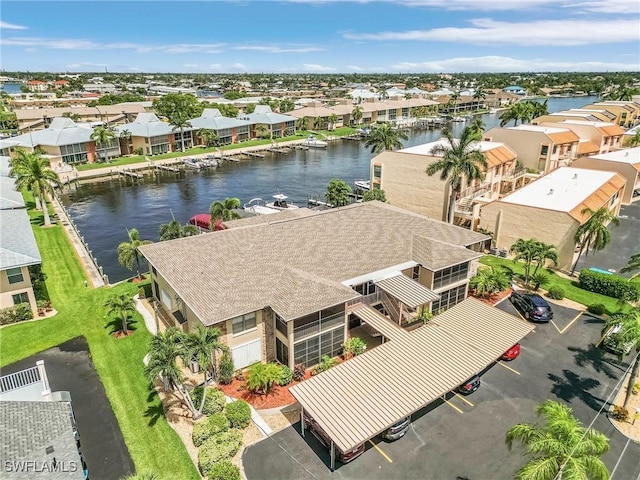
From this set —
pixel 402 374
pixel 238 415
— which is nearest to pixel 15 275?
pixel 238 415

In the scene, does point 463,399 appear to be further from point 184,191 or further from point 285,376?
point 184,191

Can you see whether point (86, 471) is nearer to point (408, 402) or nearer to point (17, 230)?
point (408, 402)

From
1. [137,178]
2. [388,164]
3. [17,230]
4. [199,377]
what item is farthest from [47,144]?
[199,377]

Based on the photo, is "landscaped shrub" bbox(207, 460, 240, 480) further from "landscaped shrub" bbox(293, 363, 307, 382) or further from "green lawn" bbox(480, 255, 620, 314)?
"green lawn" bbox(480, 255, 620, 314)

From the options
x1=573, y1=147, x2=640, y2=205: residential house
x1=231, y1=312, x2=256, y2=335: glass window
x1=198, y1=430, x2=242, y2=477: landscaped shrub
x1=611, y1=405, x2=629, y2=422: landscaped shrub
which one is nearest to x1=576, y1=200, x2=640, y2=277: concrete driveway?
x1=573, y1=147, x2=640, y2=205: residential house

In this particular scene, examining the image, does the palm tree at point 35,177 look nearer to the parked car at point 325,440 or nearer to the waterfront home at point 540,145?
the parked car at point 325,440

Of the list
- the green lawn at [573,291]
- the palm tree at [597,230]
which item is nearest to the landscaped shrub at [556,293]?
the green lawn at [573,291]
